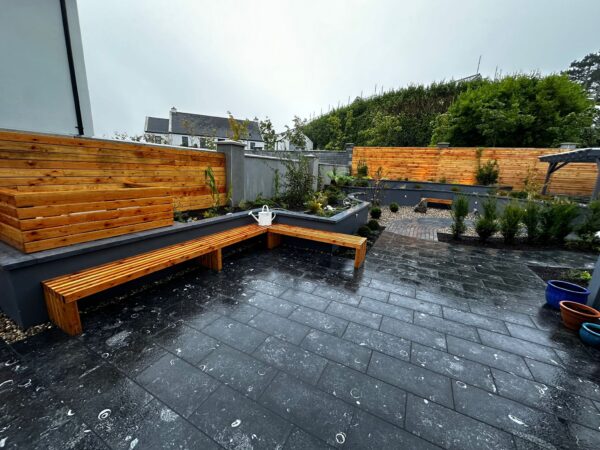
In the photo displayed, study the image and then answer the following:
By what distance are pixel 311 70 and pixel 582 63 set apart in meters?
25.5

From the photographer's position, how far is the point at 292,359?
6.00 feet

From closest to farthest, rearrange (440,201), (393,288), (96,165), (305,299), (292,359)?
(292,359) → (305,299) → (96,165) → (393,288) → (440,201)

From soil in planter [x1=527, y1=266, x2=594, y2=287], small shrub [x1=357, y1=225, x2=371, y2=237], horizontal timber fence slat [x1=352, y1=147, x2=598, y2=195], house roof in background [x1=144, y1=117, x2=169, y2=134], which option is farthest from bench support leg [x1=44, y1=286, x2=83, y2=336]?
house roof in background [x1=144, y1=117, x2=169, y2=134]

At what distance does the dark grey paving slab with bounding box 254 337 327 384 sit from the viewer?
1707mm

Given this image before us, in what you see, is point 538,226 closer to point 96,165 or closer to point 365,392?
point 365,392

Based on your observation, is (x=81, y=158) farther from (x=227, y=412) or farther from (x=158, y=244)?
(x=227, y=412)

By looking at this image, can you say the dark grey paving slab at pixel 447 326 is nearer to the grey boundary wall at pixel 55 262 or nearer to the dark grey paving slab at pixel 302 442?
the dark grey paving slab at pixel 302 442

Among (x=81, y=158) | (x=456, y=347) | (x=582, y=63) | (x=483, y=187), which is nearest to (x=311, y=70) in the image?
(x=483, y=187)

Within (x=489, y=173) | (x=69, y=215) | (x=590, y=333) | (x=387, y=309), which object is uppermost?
(x=489, y=173)

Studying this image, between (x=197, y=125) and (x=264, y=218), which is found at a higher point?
(x=197, y=125)

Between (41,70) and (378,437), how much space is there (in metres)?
4.40

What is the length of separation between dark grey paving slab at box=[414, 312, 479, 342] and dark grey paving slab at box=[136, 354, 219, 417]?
2016 mm

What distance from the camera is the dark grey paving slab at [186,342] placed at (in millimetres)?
1835

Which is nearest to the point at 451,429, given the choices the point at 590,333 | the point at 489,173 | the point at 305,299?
the point at 305,299
